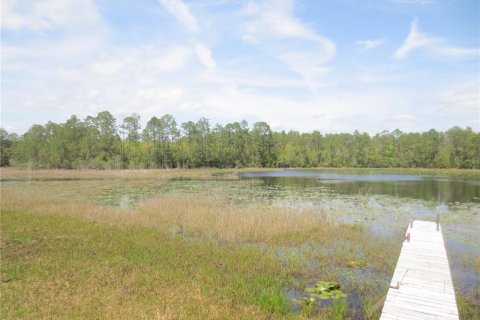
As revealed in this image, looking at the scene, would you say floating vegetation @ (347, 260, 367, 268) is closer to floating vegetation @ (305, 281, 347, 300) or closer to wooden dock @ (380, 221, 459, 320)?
wooden dock @ (380, 221, 459, 320)

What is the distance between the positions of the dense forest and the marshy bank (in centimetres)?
5565

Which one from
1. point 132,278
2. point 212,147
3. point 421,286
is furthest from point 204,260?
point 212,147

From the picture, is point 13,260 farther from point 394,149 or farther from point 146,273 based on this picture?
point 394,149

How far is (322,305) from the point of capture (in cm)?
840

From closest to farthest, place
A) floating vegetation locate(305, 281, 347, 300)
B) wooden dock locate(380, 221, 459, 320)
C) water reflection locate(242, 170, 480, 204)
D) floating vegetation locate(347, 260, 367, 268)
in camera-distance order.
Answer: wooden dock locate(380, 221, 459, 320), floating vegetation locate(305, 281, 347, 300), floating vegetation locate(347, 260, 367, 268), water reflection locate(242, 170, 480, 204)

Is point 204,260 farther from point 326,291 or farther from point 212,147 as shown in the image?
point 212,147

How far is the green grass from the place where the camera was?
299 inches

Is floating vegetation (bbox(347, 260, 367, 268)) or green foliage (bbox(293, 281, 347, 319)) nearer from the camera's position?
green foliage (bbox(293, 281, 347, 319))

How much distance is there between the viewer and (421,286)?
9008 millimetres

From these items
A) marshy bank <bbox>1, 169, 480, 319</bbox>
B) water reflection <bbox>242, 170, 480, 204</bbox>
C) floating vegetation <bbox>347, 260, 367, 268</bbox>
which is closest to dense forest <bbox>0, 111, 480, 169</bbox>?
water reflection <bbox>242, 170, 480, 204</bbox>

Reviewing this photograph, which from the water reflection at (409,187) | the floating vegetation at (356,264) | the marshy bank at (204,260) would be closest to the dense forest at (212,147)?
the water reflection at (409,187)

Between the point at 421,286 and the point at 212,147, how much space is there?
3362 inches

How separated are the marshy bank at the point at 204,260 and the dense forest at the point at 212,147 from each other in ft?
183

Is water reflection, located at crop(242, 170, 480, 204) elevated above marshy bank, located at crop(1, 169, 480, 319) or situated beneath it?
situated beneath
